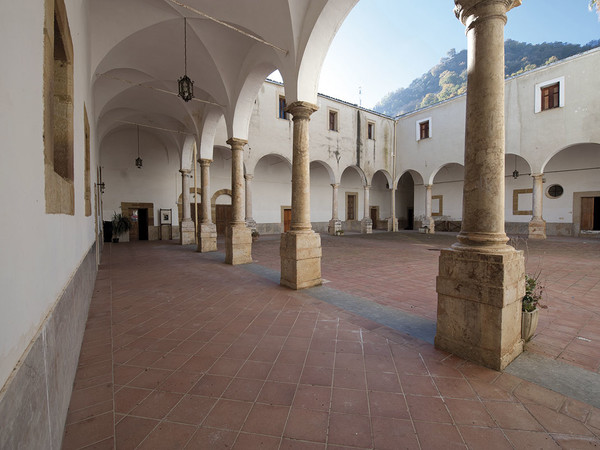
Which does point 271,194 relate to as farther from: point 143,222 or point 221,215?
point 143,222

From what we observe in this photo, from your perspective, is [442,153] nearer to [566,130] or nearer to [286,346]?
[566,130]

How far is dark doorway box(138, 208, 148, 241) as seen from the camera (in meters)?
15.6

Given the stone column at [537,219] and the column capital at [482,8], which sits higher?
the column capital at [482,8]

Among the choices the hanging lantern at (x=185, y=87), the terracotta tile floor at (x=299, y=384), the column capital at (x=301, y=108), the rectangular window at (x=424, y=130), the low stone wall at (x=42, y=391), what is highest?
the rectangular window at (x=424, y=130)

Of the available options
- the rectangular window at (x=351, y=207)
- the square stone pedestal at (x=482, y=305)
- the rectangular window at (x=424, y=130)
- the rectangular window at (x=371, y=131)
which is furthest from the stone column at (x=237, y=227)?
the rectangular window at (x=351, y=207)

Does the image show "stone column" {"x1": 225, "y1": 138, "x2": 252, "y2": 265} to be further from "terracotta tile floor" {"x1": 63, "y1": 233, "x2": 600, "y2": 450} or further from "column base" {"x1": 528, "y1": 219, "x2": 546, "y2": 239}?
"column base" {"x1": 528, "y1": 219, "x2": 546, "y2": 239}

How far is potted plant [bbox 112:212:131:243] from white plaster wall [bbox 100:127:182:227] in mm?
567

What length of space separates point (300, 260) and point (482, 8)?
13.0 feet

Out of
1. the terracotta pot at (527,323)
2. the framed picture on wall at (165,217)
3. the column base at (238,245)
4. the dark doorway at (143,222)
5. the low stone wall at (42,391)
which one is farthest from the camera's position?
the framed picture on wall at (165,217)

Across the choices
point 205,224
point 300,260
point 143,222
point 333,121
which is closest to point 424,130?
point 333,121

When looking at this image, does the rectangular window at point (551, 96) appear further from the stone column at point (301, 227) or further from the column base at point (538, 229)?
the stone column at point (301, 227)

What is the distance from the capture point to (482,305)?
8.24 feet

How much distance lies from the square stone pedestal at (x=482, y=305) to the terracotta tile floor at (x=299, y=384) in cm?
17

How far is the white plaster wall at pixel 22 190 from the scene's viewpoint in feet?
3.04
